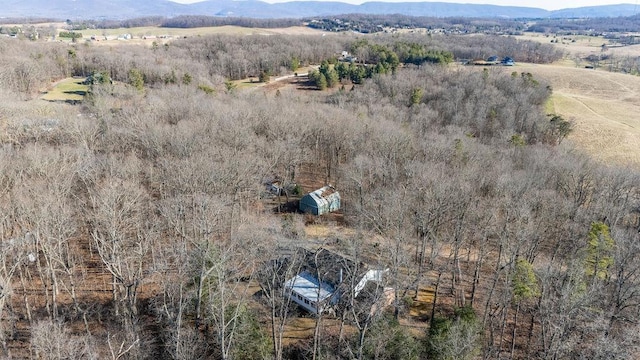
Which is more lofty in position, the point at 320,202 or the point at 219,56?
the point at 219,56

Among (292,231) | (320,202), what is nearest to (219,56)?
(320,202)

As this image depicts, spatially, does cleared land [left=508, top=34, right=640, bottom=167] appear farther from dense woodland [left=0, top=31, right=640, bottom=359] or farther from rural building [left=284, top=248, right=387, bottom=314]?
rural building [left=284, top=248, right=387, bottom=314]

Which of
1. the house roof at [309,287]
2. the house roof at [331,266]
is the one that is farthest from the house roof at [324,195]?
the house roof at [309,287]

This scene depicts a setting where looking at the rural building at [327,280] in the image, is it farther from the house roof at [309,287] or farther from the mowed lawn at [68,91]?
the mowed lawn at [68,91]

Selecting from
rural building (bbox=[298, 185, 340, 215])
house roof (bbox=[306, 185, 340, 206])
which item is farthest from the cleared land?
rural building (bbox=[298, 185, 340, 215])

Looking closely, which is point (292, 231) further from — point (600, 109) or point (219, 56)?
point (219, 56)

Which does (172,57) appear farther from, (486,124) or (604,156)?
(604,156)
